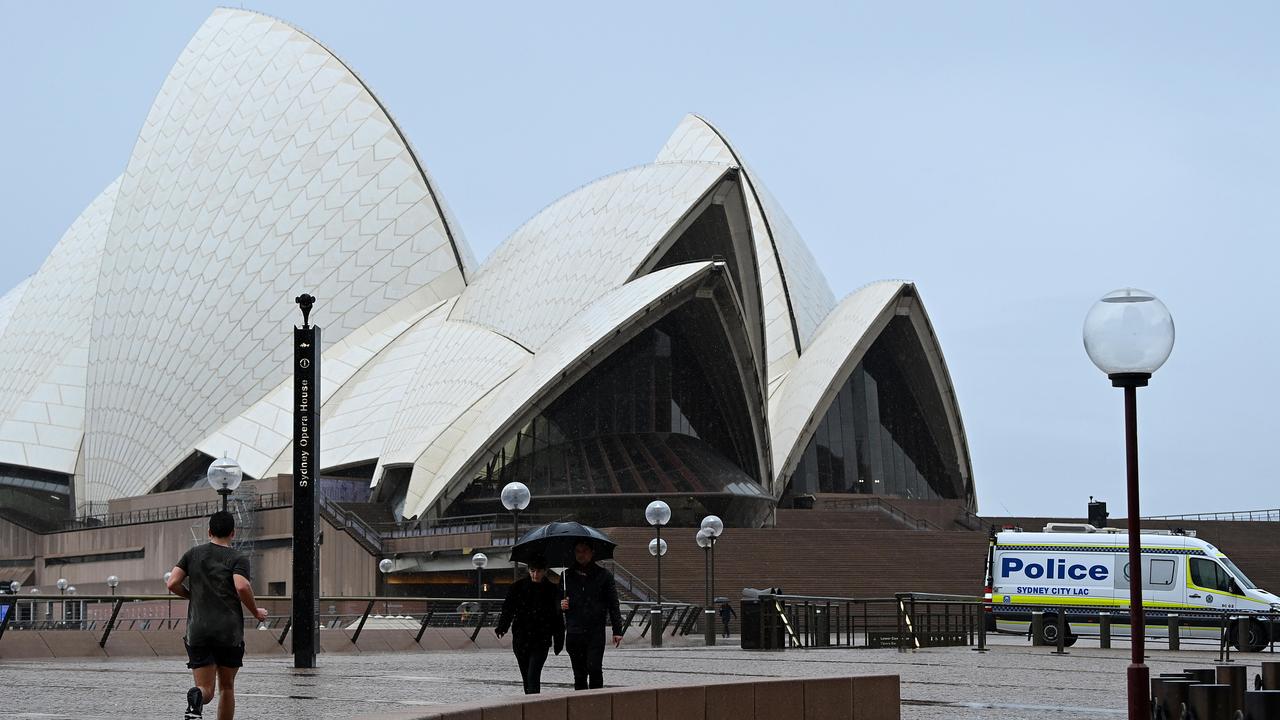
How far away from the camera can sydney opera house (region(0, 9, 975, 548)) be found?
4431 cm

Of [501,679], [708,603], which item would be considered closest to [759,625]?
[708,603]

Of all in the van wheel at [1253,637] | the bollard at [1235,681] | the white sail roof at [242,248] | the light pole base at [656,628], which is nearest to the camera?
the bollard at [1235,681]

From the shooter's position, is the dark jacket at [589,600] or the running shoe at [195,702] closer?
the running shoe at [195,702]

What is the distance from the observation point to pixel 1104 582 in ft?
84.5

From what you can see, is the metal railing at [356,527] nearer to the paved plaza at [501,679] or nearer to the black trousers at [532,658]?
the paved plaza at [501,679]

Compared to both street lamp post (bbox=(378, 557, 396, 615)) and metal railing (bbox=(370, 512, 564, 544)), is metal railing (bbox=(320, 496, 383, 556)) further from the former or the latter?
street lamp post (bbox=(378, 557, 396, 615))

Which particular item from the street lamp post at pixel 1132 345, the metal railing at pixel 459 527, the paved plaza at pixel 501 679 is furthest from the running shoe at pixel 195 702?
the metal railing at pixel 459 527

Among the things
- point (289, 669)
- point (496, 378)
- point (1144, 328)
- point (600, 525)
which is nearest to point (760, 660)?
point (289, 669)

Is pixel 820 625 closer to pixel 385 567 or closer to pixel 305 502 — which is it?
pixel 305 502

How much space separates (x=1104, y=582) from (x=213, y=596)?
64.9ft

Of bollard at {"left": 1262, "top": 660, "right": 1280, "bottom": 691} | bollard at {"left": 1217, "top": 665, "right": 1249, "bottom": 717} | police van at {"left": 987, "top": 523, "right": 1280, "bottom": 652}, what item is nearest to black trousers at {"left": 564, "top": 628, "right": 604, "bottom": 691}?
bollard at {"left": 1217, "top": 665, "right": 1249, "bottom": 717}

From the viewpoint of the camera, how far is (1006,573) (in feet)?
87.3

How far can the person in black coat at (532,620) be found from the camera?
10766mm

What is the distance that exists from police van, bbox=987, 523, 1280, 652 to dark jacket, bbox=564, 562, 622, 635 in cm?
1582
